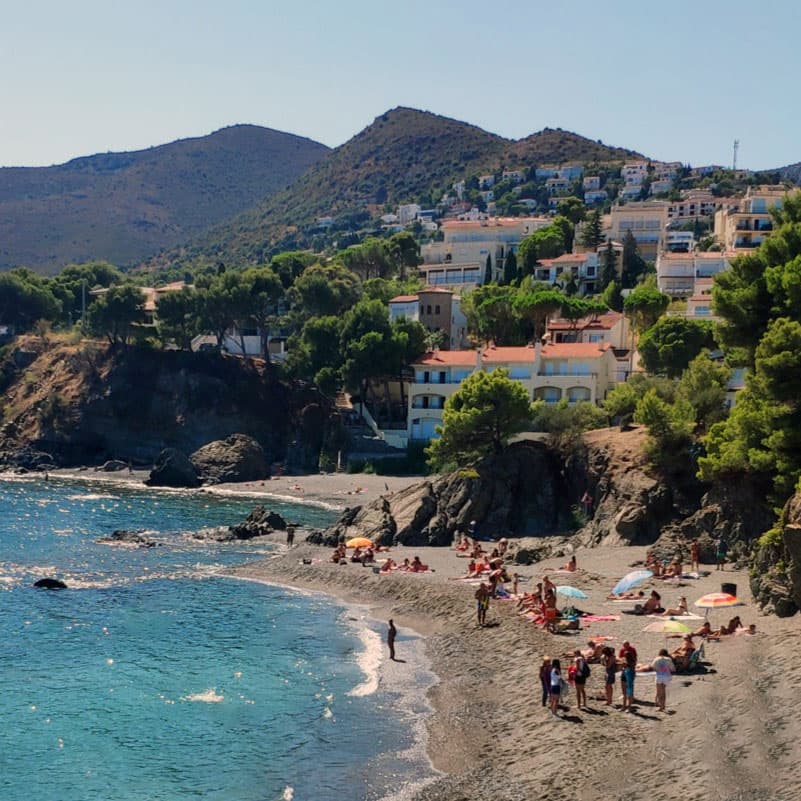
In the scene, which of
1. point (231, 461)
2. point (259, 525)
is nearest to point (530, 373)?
point (231, 461)

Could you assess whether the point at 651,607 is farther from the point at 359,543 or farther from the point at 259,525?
the point at 259,525

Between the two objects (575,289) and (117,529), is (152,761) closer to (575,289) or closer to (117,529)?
(117,529)

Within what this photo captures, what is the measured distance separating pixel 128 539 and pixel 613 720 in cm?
4165

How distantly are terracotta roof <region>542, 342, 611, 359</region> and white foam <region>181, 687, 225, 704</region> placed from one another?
2252 inches

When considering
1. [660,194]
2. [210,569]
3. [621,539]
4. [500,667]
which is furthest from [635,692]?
[660,194]

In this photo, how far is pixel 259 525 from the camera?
66.9 metres

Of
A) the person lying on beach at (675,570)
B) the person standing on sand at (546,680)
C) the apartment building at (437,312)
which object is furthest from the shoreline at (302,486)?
the person standing on sand at (546,680)

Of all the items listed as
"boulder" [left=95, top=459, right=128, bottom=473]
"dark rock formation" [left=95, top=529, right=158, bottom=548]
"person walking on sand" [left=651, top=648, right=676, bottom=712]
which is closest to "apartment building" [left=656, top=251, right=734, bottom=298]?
"boulder" [left=95, top=459, right=128, bottom=473]

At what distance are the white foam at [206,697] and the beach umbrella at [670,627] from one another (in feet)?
41.2

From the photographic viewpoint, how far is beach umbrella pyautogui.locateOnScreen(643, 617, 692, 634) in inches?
1303

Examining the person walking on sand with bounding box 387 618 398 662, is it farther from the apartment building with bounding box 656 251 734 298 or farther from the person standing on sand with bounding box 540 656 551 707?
the apartment building with bounding box 656 251 734 298

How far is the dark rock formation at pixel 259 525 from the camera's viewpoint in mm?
66125

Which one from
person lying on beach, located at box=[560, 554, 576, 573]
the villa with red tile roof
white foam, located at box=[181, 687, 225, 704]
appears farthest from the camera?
the villa with red tile roof

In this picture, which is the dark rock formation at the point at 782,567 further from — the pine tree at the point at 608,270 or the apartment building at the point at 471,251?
the apartment building at the point at 471,251
